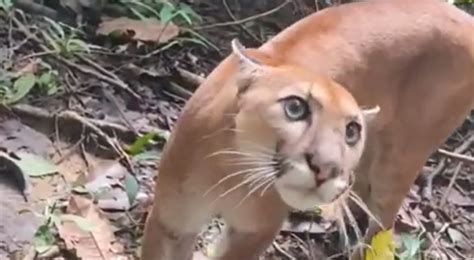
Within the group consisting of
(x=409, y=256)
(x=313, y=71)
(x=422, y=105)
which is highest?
(x=313, y=71)

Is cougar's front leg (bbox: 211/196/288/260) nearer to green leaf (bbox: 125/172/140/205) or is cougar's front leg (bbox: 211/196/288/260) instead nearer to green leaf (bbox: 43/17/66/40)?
green leaf (bbox: 125/172/140/205)

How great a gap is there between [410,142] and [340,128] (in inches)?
40.2

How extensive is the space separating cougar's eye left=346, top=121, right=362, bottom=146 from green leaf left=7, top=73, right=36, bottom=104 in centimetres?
171

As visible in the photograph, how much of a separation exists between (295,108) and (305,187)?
0.72 ft

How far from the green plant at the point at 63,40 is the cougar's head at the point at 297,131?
5.34ft

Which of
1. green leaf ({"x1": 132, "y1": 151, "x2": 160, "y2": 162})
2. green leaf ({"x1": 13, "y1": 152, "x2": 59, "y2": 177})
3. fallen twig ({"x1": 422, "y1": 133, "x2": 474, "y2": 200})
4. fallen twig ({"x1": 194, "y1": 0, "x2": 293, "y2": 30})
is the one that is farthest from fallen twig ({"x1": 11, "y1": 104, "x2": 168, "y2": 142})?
fallen twig ({"x1": 422, "y1": 133, "x2": 474, "y2": 200})

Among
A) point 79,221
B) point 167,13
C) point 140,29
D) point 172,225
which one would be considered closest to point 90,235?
point 79,221

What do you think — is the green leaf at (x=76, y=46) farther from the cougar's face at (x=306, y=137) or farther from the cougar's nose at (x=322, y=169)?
the cougar's nose at (x=322, y=169)

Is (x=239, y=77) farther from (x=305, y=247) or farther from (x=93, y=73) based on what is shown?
(x=93, y=73)

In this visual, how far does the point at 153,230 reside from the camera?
3.75m

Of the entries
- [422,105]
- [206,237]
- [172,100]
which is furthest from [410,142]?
[172,100]

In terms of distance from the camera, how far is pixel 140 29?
5.07 meters

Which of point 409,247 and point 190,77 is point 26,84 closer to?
point 190,77

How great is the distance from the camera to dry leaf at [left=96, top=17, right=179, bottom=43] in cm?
504
